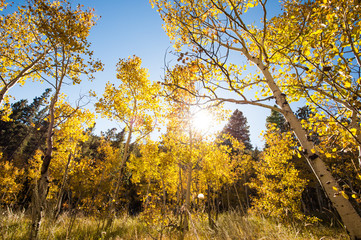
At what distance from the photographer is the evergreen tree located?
29.8 m

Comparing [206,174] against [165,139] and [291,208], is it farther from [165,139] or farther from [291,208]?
[291,208]

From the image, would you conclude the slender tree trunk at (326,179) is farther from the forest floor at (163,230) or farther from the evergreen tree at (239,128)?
the evergreen tree at (239,128)

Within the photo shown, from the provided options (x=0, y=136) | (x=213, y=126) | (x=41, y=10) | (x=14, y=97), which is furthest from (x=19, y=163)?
(x=213, y=126)

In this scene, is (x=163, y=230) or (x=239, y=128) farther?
(x=239, y=128)

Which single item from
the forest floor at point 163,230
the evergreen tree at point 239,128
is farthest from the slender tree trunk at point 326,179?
the evergreen tree at point 239,128

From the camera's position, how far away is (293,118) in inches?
105

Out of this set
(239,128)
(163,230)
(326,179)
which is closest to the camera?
(326,179)

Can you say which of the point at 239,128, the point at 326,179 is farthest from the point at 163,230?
the point at 239,128

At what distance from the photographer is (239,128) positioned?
3091 cm

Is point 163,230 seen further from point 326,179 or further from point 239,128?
point 239,128

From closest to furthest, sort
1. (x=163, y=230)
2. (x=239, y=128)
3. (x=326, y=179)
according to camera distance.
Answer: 1. (x=326, y=179)
2. (x=163, y=230)
3. (x=239, y=128)

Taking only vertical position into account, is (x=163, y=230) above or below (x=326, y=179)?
below

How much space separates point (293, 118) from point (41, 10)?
7.52 m

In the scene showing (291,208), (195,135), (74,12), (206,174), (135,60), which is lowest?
(291,208)
